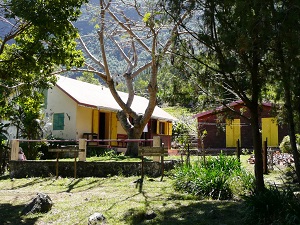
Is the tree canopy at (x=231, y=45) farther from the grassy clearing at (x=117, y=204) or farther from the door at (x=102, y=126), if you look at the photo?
the door at (x=102, y=126)

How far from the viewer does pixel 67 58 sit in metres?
10.9

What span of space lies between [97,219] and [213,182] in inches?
132

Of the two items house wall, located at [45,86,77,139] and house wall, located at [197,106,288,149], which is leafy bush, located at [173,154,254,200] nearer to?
house wall, located at [45,86,77,139]

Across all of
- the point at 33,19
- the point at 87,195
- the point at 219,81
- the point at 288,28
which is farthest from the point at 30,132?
the point at 288,28

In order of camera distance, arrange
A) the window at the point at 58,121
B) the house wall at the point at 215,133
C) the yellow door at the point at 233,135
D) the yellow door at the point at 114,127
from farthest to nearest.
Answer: the yellow door at the point at 233,135 < the house wall at the point at 215,133 < the yellow door at the point at 114,127 < the window at the point at 58,121

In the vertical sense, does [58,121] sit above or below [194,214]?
above

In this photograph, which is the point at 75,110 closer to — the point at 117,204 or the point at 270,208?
the point at 117,204

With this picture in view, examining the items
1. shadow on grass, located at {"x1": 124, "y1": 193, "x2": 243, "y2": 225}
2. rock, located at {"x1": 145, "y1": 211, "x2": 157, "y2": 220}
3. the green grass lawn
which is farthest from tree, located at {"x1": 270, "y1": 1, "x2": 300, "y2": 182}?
rock, located at {"x1": 145, "y1": 211, "x2": 157, "y2": 220}

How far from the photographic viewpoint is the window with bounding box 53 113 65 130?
22.3 meters

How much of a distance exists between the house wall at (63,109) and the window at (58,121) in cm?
16

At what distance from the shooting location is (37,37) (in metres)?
10.1

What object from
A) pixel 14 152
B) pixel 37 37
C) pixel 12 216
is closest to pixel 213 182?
pixel 12 216

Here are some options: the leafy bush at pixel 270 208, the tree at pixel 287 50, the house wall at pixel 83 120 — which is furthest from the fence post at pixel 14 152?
the tree at pixel 287 50

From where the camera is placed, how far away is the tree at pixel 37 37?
950 cm
